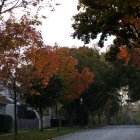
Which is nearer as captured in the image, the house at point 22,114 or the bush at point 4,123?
the bush at point 4,123

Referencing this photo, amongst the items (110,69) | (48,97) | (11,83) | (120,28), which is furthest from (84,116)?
(120,28)

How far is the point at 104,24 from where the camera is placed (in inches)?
1008

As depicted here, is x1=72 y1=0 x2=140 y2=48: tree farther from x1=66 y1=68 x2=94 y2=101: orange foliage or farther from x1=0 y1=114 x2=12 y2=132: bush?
x1=66 y1=68 x2=94 y2=101: orange foliage

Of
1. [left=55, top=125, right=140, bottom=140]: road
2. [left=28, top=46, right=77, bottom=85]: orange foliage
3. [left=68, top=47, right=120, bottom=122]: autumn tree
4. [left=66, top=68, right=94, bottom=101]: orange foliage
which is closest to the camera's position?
[left=55, top=125, right=140, bottom=140]: road

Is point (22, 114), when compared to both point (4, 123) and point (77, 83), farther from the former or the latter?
point (4, 123)

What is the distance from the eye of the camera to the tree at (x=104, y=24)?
80.1 ft

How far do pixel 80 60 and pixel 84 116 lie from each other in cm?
1121

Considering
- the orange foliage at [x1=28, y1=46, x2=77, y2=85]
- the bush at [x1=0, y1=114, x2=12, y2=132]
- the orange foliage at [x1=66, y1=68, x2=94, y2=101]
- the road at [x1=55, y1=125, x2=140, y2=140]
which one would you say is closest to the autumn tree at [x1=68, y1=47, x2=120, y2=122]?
the orange foliage at [x1=66, y1=68, x2=94, y2=101]

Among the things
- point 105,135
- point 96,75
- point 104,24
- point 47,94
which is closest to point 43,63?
point 47,94

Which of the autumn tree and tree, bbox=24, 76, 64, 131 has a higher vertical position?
the autumn tree

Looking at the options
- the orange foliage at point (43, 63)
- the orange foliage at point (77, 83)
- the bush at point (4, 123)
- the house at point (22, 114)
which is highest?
the orange foliage at point (77, 83)

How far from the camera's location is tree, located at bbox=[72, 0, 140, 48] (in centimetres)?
2442

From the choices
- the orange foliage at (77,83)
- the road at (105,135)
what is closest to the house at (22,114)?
the orange foliage at (77,83)

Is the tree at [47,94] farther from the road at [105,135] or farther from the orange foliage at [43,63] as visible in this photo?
the road at [105,135]
